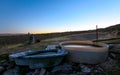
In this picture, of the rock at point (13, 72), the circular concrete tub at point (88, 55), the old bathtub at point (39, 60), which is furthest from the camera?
the circular concrete tub at point (88, 55)

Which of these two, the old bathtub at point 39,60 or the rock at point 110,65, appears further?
the rock at point 110,65

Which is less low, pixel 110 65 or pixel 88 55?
pixel 88 55

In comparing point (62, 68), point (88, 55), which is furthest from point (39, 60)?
point (88, 55)

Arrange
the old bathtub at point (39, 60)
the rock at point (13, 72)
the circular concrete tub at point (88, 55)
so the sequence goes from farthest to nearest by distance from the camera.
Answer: the circular concrete tub at point (88, 55) < the rock at point (13, 72) < the old bathtub at point (39, 60)

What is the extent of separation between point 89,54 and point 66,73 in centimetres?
94

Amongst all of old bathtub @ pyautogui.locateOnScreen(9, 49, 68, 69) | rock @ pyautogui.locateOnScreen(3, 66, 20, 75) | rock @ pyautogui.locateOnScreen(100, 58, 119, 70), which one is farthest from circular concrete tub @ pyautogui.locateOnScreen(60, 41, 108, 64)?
rock @ pyautogui.locateOnScreen(3, 66, 20, 75)

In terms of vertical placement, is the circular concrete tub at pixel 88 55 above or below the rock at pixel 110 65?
above

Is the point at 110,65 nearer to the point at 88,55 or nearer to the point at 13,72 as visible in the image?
the point at 88,55

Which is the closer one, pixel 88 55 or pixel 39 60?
pixel 39 60

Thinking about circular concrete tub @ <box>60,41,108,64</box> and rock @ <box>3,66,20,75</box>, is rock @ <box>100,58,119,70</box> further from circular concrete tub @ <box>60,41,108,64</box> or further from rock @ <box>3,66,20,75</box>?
rock @ <box>3,66,20,75</box>

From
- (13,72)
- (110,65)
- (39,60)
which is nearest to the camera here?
(39,60)

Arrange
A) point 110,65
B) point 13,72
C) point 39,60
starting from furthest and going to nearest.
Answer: point 110,65 < point 13,72 < point 39,60

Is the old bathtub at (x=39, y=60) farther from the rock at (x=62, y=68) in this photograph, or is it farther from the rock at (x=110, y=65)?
the rock at (x=110, y=65)

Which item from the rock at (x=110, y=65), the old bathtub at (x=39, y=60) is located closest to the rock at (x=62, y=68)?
the old bathtub at (x=39, y=60)
